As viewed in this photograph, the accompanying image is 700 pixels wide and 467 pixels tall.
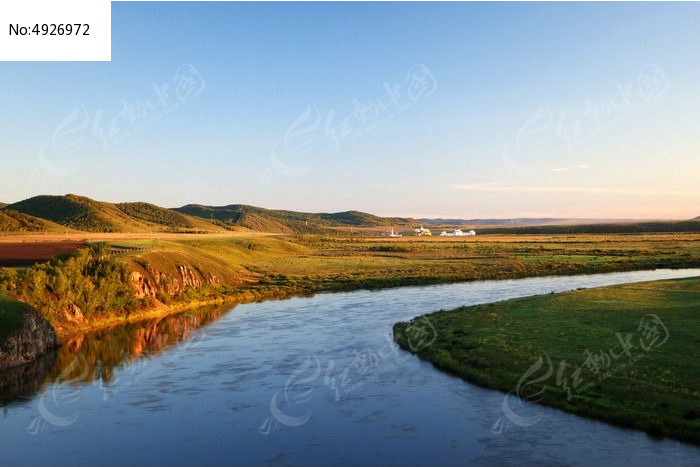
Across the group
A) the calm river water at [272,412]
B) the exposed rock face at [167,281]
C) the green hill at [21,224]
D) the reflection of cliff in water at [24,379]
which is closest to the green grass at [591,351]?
the calm river water at [272,412]

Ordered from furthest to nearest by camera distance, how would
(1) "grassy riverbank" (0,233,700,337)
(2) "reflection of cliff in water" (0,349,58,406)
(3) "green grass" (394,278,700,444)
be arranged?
1. (1) "grassy riverbank" (0,233,700,337)
2. (2) "reflection of cliff in water" (0,349,58,406)
3. (3) "green grass" (394,278,700,444)

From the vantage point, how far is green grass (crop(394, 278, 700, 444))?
21938 millimetres

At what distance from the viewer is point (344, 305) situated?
184 feet

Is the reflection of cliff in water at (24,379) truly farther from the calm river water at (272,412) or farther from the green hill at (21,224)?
the green hill at (21,224)

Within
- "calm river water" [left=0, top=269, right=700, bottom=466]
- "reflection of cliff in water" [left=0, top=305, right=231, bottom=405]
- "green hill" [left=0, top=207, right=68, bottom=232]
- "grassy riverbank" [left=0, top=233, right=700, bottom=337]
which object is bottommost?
"reflection of cliff in water" [left=0, top=305, right=231, bottom=405]

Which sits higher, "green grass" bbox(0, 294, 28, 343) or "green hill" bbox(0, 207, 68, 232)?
"green hill" bbox(0, 207, 68, 232)

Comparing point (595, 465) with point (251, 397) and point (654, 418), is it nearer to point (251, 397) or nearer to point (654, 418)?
point (654, 418)

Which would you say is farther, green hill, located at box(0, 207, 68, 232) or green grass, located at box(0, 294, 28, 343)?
green hill, located at box(0, 207, 68, 232)

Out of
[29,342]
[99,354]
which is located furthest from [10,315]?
[99,354]

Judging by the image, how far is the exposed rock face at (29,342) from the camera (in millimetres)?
31984

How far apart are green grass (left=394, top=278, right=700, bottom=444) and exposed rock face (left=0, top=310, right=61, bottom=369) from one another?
25.1 m

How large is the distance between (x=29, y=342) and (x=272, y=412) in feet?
66.4

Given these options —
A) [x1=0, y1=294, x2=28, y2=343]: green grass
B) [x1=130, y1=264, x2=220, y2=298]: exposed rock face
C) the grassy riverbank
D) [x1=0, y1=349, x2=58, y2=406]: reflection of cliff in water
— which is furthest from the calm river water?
[x1=130, y1=264, x2=220, y2=298]: exposed rock face

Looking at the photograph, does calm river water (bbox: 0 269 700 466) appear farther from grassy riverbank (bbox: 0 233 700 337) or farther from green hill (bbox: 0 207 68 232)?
green hill (bbox: 0 207 68 232)
